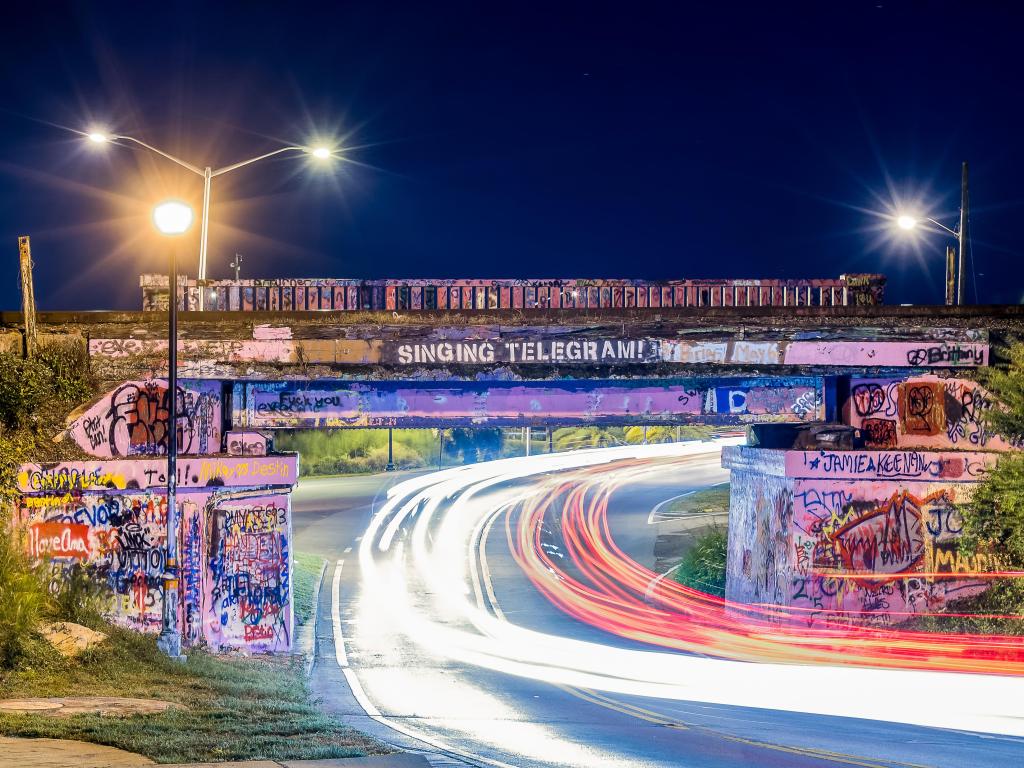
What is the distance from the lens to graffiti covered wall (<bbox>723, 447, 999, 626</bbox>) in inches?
850

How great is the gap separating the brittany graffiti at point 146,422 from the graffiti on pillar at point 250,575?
156 centimetres

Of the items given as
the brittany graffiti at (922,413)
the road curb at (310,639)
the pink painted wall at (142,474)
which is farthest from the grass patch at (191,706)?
the brittany graffiti at (922,413)

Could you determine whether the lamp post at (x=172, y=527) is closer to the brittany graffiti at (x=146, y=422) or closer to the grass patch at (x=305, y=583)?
the brittany graffiti at (x=146, y=422)

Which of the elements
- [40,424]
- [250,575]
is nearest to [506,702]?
[250,575]

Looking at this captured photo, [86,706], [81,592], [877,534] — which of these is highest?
[877,534]

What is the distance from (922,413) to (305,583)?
698 inches

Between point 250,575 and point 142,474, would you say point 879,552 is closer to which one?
point 250,575

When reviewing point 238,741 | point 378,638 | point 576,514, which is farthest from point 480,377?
point 576,514

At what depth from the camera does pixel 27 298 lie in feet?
69.8

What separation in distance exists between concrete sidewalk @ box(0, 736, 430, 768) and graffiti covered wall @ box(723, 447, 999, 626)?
39.3 ft

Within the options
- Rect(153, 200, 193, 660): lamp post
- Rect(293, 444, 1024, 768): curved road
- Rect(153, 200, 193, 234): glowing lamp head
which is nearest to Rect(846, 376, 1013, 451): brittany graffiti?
Rect(293, 444, 1024, 768): curved road

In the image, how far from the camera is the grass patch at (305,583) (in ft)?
90.4

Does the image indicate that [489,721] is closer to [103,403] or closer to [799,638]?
[799,638]

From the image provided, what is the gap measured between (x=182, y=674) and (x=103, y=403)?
6.34 m
